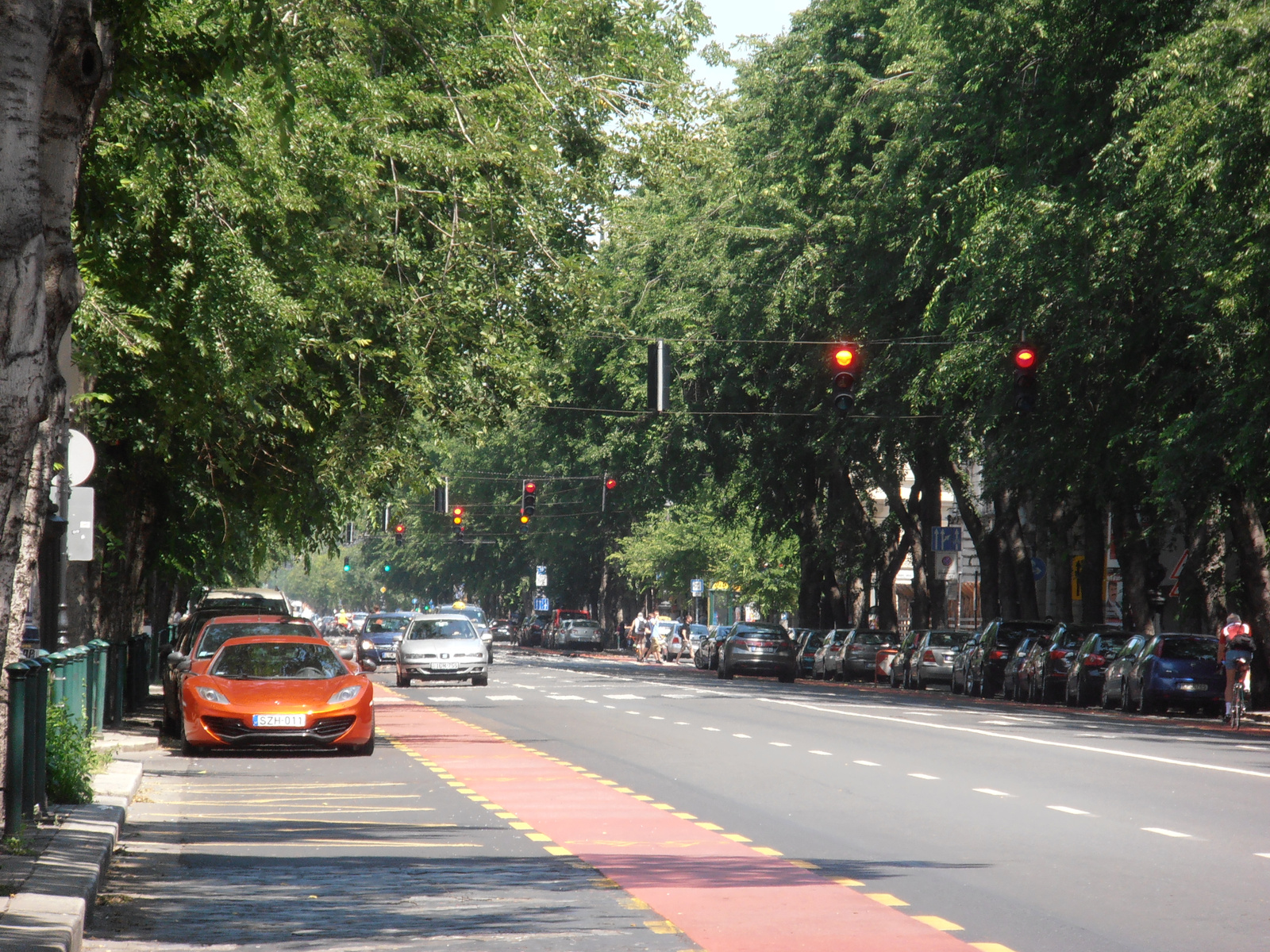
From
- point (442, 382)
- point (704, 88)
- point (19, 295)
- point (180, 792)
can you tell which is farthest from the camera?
point (704, 88)

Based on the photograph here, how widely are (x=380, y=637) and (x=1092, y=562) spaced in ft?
71.0

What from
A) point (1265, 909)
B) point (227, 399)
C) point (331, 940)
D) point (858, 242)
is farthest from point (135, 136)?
point (858, 242)

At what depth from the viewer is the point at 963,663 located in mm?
43344

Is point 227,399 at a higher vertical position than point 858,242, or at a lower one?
lower

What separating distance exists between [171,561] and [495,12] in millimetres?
27756

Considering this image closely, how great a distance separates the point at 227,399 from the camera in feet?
54.6

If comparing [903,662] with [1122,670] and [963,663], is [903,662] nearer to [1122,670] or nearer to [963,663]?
[963,663]

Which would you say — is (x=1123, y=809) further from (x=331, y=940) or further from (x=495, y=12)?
(x=495, y=12)

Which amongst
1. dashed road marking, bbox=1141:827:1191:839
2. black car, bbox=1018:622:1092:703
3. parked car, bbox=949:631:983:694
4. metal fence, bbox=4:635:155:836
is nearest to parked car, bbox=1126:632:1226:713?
black car, bbox=1018:622:1092:703

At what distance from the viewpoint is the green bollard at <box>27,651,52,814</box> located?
11258 millimetres

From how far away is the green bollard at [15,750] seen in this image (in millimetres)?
10352

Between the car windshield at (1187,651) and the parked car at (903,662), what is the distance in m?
15.0

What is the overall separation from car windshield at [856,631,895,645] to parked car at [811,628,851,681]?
1.57 ft

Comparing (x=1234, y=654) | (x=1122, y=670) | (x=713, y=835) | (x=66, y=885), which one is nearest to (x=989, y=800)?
(x=713, y=835)
